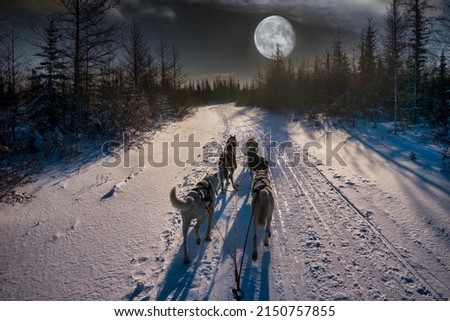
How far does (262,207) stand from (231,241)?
977 millimetres

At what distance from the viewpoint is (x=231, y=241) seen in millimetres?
4328

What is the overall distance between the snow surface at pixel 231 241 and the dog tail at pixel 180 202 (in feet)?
2.92

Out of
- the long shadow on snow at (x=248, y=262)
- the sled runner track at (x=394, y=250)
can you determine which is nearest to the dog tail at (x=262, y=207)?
the long shadow on snow at (x=248, y=262)

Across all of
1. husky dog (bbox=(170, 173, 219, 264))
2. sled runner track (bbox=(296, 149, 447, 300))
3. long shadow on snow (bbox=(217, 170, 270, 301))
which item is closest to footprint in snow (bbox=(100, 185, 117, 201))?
husky dog (bbox=(170, 173, 219, 264))

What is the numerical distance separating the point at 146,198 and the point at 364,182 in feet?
20.5

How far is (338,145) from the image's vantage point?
12.4m

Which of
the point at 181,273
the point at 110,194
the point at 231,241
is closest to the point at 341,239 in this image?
the point at 231,241

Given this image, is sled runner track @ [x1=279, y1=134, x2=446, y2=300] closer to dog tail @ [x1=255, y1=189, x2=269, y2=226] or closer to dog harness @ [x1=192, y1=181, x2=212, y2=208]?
dog tail @ [x1=255, y1=189, x2=269, y2=226]

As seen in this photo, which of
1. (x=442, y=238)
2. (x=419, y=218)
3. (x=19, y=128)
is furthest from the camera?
(x=19, y=128)

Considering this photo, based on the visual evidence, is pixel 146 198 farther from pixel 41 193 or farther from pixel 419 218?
pixel 419 218

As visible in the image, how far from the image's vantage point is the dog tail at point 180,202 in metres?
3.47

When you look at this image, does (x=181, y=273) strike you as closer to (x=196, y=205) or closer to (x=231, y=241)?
(x=196, y=205)

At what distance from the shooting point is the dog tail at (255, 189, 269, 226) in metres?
3.84
